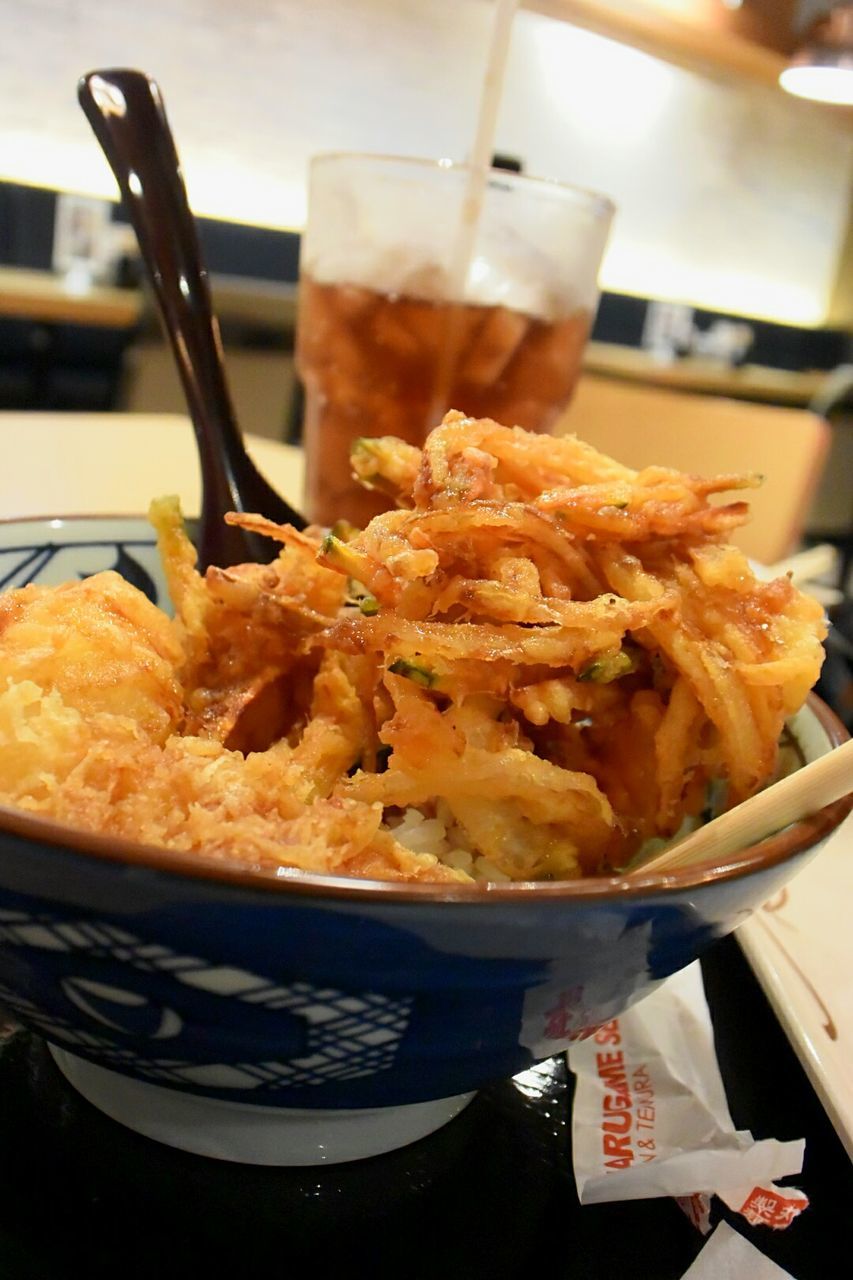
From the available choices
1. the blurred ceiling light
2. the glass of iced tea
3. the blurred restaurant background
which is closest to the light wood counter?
the blurred restaurant background

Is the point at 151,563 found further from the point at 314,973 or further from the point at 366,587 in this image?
the point at 314,973

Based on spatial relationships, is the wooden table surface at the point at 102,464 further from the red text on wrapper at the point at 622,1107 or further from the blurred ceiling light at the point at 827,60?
the blurred ceiling light at the point at 827,60

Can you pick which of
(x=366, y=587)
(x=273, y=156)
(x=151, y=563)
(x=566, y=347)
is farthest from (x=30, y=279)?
(x=366, y=587)

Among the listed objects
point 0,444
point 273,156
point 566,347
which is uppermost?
point 273,156

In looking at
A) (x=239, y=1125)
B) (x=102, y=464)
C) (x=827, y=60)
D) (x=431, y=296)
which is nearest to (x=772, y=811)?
(x=239, y=1125)

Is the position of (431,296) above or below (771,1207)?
above

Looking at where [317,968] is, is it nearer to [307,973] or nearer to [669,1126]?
[307,973]

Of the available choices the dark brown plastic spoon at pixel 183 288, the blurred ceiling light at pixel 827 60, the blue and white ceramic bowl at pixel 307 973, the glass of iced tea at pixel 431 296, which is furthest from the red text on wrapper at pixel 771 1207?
the blurred ceiling light at pixel 827 60
